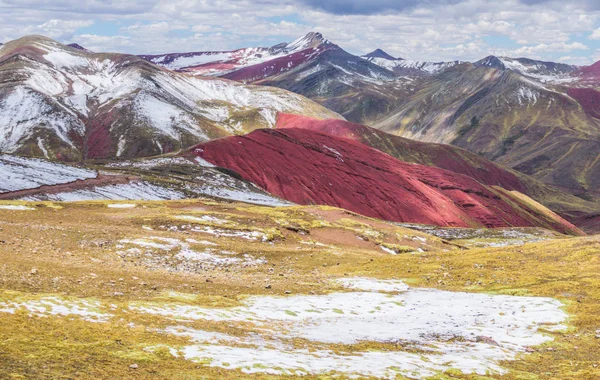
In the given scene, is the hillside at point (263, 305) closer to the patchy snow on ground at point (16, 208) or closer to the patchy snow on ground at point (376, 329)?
the patchy snow on ground at point (376, 329)

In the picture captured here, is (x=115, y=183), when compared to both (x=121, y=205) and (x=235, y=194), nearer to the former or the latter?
(x=235, y=194)

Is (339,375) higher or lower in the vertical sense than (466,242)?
higher

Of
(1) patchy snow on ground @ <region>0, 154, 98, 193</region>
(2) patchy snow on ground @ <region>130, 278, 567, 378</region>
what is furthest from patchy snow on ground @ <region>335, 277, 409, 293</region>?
(1) patchy snow on ground @ <region>0, 154, 98, 193</region>

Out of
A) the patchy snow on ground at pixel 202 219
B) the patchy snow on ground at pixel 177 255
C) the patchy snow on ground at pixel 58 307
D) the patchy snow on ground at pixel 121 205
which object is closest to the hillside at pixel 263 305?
the patchy snow on ground at pixel 58 307

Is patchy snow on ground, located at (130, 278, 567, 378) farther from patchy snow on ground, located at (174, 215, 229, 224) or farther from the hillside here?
patchy snow on ground, located at (174, 215, 229, 224)

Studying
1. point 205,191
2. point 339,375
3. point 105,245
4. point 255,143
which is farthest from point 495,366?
point 255,143

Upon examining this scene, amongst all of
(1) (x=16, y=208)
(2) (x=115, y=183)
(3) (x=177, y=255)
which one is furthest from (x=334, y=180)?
(3) (x=177, y=255)

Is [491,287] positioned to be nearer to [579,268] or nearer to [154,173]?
[579,268]
